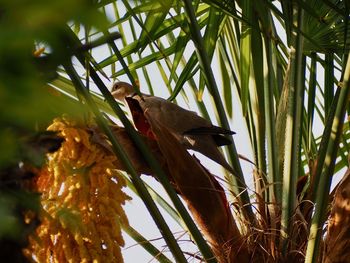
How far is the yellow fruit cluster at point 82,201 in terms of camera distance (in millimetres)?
1346

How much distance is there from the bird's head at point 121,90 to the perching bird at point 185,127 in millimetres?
820

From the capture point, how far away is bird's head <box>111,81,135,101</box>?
9.20 feet

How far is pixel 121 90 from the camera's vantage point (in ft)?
9.25

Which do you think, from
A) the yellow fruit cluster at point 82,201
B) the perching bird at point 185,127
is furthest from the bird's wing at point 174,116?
the yellow fruit cluster at point 82,201

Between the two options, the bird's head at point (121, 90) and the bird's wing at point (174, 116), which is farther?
the bird's head at point (121, 90)

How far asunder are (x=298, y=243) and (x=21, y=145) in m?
1.39

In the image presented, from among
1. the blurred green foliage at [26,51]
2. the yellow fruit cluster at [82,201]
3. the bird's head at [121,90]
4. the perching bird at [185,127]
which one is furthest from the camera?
the bird's head at [121,90]

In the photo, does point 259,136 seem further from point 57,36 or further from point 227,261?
point 57,36

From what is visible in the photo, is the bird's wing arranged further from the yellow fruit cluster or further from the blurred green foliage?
the blurred green foliage

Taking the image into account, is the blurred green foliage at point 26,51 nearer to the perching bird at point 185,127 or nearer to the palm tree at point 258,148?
the palm tree at point 258,148

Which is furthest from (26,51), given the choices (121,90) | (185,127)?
(121,90)

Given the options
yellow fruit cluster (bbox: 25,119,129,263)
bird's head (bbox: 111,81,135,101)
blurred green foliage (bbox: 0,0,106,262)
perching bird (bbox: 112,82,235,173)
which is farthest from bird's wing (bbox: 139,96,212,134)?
blurred green foliage (bbox: 0,0,106,262)

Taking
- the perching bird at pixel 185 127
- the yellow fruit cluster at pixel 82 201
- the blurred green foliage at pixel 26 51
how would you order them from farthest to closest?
the perching bird at pixel 185 127
the yellow fruit cluster at pixel 82 201
the blurred green foliage at pixel 26 51

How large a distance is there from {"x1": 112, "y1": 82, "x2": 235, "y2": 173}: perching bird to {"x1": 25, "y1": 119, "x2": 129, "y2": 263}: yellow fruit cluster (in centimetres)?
32
